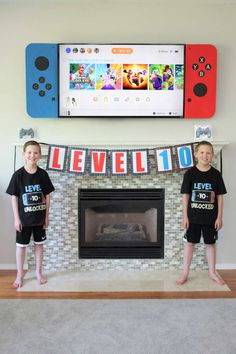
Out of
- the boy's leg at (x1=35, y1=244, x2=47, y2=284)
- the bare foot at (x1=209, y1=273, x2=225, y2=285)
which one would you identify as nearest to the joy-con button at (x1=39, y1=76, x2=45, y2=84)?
the boy's leg at (x1=35, y1=244, x2=47, y2=284)

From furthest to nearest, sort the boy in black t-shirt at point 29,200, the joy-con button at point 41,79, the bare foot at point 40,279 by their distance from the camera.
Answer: the joy-con button at point 41,79, the bare foot at point 40,279, the boy in black t-shirt at point 29,200

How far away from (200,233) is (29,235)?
1.33 m

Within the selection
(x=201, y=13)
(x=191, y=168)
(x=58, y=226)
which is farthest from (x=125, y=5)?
(x=58, y=226)

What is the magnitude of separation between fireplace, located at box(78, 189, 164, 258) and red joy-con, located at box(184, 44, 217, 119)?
2.44ft

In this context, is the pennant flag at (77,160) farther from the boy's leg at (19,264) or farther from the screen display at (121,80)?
the boy's leg at (19,264)

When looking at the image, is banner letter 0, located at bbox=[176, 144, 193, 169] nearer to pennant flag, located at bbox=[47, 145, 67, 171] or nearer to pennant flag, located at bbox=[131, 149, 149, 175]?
pennant flag, located at bbox=[131, 149, 149, 175]

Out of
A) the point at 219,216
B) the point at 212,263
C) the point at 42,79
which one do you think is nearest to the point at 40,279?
the point at 212,263

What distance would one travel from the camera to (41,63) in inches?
131

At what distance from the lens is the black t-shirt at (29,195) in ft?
10.2

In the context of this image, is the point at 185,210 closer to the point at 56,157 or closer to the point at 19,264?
the point at 56,157

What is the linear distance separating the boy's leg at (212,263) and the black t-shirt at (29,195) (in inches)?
52.2

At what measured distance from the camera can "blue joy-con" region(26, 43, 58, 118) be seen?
3314 mm

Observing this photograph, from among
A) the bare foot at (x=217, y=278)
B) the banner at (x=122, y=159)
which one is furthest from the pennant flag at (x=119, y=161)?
the bare foot at (x=217, y=278)
